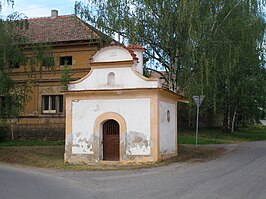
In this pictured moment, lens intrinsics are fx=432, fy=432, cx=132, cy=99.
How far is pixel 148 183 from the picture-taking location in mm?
12641

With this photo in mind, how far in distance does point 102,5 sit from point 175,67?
5.24 metres

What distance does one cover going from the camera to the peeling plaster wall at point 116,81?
1861 centimetres

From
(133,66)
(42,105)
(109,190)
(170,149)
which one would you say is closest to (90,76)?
(133,66)

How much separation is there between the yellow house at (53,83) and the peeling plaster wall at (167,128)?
36.0ft

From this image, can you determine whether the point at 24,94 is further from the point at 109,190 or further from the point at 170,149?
the point at 109,190

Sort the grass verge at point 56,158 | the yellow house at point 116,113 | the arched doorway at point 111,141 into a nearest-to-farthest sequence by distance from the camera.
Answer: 1. the grass verge at point 56,158
2. the yellow house at point 116,113
3. the arched doorway at point 111,141

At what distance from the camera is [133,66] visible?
62.0ft

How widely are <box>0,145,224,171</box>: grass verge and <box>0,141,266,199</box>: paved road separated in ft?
Answer: 4.47

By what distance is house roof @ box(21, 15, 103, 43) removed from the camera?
30734mm

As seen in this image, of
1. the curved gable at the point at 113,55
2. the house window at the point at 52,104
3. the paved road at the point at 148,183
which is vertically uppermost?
the curved gable at the point at 113,55

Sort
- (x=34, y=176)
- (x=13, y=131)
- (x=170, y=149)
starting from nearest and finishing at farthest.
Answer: (x=34, y=176) → (x=170, y=149) → (x=13, y=131)

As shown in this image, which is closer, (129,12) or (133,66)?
(133,66)

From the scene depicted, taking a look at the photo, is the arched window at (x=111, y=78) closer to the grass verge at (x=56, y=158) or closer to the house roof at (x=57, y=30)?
the grass verge at (x=56, y=158)

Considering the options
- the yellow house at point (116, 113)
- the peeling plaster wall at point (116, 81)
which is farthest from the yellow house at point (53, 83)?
the yellow house at point (116, 113)
